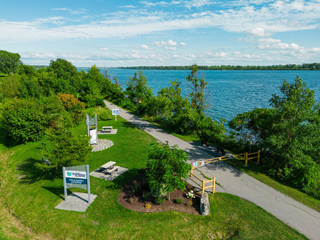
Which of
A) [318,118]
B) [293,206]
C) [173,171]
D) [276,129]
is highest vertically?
[318,118]

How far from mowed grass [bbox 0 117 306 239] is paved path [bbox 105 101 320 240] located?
0.65m

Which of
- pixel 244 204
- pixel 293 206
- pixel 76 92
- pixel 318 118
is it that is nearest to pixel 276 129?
pixel 318 118

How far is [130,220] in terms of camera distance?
35.5ft

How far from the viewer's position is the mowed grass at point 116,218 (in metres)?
10.1

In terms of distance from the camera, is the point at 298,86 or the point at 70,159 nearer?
the point at 70,159

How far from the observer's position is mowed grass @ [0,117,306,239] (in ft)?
33.1

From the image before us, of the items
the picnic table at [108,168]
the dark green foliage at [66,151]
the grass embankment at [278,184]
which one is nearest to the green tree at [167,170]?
the picnic table at [108,168]

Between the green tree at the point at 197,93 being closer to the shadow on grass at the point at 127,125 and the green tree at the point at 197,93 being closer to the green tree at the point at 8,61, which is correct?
the shadow on grass at the point at 127,125

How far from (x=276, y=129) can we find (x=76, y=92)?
4102cm

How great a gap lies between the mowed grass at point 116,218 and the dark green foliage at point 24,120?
25.6 ft

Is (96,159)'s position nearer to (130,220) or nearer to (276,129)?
(130,220)

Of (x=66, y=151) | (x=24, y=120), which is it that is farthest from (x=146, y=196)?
(x=24, y=120)

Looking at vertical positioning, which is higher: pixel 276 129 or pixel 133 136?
pixel 276 129

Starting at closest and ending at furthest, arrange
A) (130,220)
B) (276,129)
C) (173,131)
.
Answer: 1. (130,220)
2. (276,129)
3. (173,131)
